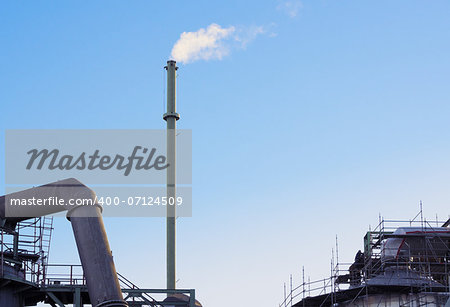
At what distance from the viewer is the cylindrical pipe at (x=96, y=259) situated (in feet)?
76.2

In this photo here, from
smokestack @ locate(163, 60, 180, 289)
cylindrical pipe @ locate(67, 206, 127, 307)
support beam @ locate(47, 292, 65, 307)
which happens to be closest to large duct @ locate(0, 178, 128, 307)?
cylindrical pipe @ locate(67, 206, 127, 307)

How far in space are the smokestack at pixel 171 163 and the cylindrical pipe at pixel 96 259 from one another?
2067 cm

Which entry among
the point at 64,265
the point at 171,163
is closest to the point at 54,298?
the point at 64,265

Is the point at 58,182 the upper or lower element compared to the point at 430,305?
upper

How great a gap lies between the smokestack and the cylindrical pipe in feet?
67.8

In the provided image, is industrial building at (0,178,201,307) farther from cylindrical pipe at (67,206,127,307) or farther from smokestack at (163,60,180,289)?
smokestack at (163,60,180,289)

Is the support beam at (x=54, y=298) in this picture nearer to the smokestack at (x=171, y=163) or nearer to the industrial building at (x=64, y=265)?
the industrial building at (x=64, y=265)

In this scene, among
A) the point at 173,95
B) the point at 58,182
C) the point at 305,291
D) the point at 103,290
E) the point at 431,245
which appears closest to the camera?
the point at 103,290

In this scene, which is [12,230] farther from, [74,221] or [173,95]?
[173,95]

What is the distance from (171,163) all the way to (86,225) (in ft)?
76.8

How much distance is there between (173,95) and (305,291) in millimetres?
18521

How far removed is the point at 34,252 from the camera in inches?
1169

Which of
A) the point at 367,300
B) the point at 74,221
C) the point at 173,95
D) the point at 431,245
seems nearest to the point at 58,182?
the point at 74,221

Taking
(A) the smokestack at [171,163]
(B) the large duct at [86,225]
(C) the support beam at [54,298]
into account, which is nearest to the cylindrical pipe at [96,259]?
(B) the large duct at [86,225]
